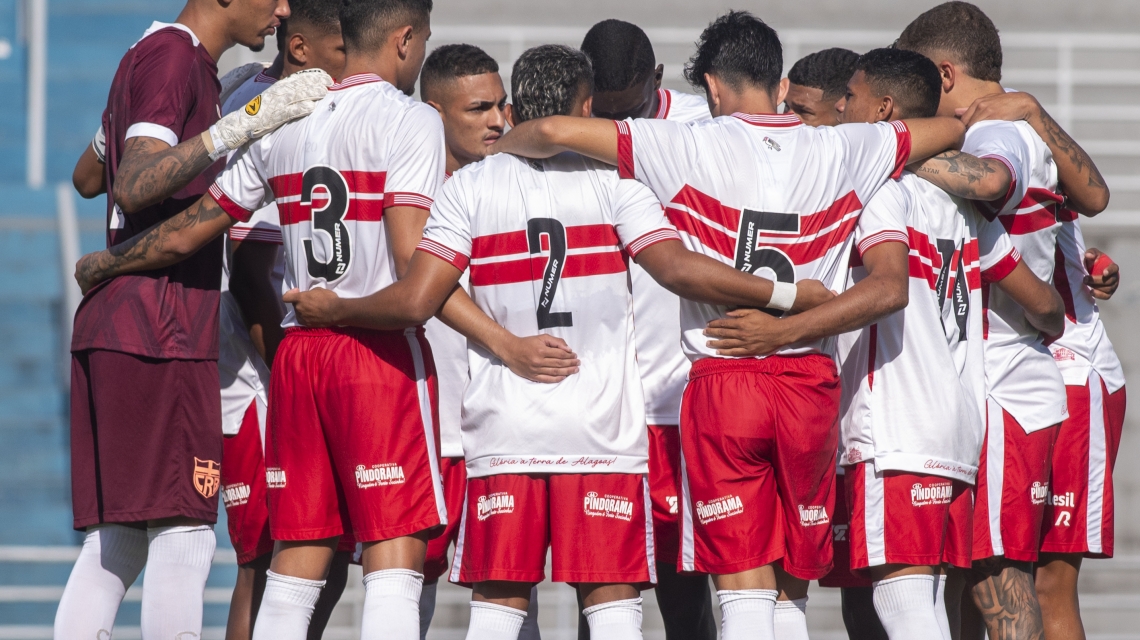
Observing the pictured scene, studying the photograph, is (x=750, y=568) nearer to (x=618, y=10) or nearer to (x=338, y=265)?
(x=338, y=265)

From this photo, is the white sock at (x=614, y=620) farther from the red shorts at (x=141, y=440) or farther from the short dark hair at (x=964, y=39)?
the short dark hair at (x=964, y=39)

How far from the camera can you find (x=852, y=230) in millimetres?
3994

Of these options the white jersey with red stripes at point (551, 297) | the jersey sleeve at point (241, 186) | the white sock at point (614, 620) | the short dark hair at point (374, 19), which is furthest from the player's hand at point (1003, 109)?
the jersey sleeve at point (241, 186)

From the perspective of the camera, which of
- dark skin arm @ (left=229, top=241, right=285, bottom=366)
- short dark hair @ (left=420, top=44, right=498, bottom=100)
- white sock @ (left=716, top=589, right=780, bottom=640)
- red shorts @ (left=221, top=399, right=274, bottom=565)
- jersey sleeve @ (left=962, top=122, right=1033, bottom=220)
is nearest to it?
white sock @ (left=716, top=589, right=780, bottom=640)

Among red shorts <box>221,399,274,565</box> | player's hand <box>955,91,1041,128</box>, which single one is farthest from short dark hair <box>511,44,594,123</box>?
red shorts <box>221,399,274,565</box>

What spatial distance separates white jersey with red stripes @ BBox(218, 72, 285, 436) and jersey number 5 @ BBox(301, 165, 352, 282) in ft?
3.30

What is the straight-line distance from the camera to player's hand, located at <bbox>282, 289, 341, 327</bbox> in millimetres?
3867

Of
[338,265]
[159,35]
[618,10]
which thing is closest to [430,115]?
[338,265]

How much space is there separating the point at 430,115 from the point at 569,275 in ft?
2.44

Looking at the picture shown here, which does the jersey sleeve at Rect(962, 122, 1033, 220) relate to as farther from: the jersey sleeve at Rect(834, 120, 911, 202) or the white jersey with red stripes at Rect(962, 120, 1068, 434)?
the jersey sleeve at Rect(834, 120, 911, 202)

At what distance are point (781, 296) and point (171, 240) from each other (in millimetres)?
2120

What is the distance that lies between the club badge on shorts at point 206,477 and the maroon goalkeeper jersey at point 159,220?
1.27 feet

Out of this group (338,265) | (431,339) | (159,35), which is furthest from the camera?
(431,339)

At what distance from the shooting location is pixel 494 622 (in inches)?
151
